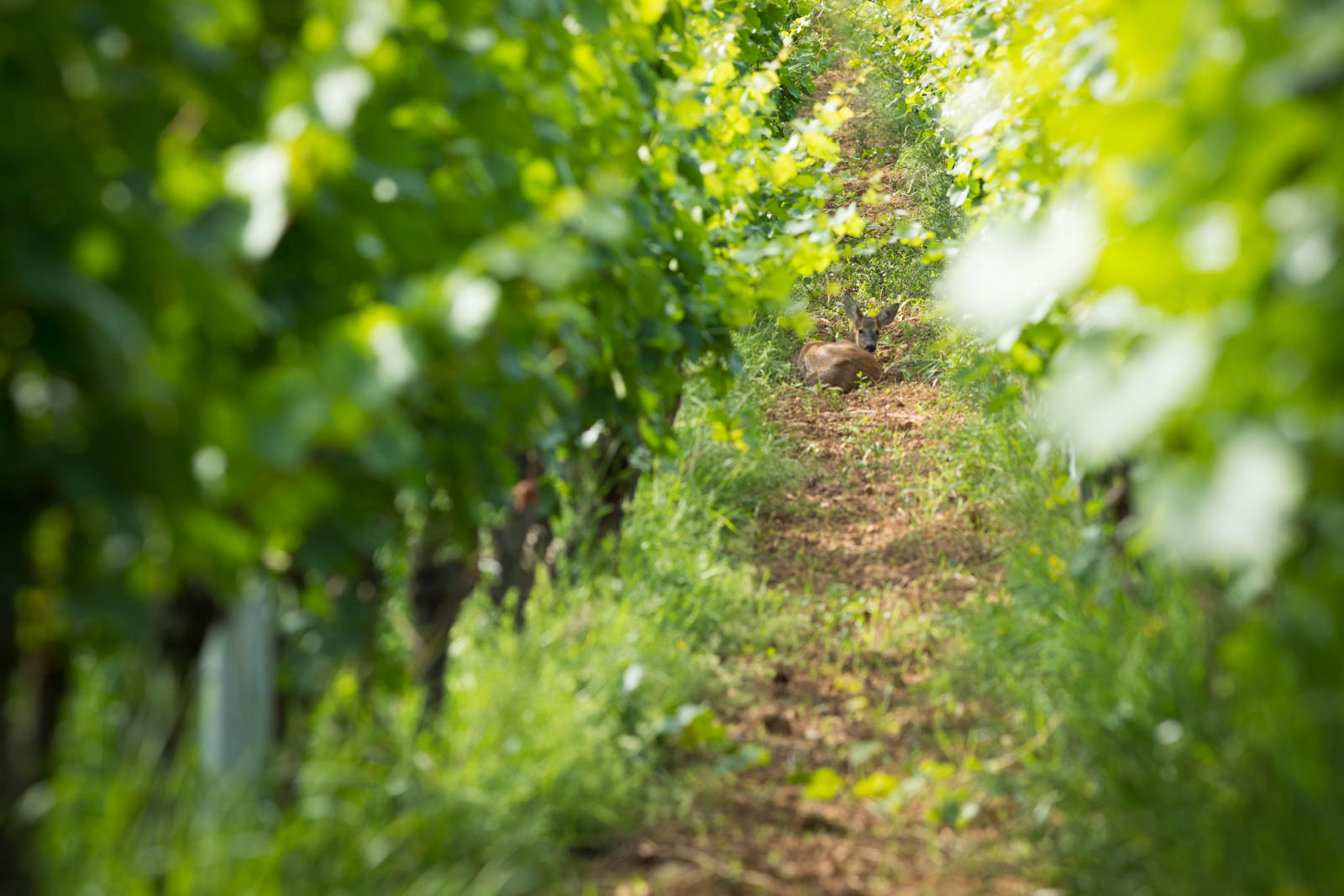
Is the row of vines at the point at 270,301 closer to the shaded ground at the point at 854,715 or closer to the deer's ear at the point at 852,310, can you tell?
the shaded ground at the point at 854,715

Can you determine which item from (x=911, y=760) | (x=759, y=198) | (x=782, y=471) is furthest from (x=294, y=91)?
(x=782, y=471)

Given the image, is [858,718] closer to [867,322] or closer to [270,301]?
[270,301]

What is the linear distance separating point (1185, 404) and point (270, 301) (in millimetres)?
1140

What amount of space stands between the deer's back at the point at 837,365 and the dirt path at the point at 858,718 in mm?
935

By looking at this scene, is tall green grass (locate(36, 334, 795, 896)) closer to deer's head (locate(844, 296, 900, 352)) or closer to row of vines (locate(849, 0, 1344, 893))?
row of vines (locate(849, 0, 1344, 893))

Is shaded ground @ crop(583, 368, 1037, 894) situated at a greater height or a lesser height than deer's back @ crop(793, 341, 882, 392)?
greater

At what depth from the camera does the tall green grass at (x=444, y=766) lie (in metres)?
1.76

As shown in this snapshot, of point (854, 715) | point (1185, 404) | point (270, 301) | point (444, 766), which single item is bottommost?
point (854, 715)

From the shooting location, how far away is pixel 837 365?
7691 millimetres

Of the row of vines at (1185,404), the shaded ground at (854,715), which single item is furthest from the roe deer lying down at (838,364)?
the row of vines at (1185,404)

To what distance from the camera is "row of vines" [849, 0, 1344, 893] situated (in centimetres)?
108

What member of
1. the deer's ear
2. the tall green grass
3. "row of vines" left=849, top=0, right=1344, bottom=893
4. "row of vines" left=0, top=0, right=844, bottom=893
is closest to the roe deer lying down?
the deer's ear

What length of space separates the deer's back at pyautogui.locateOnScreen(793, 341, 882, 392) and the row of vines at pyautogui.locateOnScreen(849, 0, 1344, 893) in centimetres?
372

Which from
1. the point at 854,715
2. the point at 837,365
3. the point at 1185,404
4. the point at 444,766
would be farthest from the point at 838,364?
the point at 1185,404
